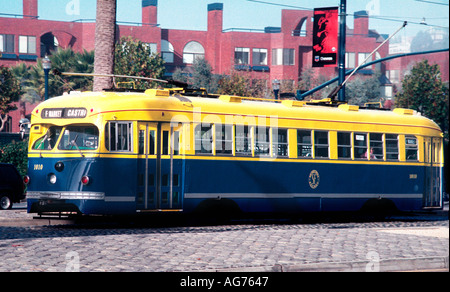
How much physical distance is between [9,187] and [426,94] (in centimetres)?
4644

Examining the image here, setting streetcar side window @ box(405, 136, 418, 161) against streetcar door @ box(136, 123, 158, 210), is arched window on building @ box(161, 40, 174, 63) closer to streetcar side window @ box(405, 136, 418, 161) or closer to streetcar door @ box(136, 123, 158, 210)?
streetcar side window @ box(405, 136, 418, 161)

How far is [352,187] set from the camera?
21406mm

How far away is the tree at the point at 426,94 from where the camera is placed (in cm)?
6419

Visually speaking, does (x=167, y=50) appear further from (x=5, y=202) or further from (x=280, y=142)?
(x=280, y=142)

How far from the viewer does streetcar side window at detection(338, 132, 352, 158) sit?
2122 cm

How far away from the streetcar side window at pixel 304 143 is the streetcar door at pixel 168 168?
382 centimetres

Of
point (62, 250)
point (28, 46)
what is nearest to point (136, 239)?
point (62, 250)

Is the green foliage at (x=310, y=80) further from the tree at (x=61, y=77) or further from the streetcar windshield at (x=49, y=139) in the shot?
the streetcar windshield at (x=49, y=139)

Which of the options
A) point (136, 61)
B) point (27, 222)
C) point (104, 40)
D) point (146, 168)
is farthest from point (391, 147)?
point (136, 61)

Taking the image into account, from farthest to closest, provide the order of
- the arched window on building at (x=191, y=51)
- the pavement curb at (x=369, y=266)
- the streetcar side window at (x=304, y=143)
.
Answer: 1. the arched window on building at (x=191, y=51)
2. the streetcar side window at (x=304, y=143)
3. the pavement curb at (x=369, y=266)

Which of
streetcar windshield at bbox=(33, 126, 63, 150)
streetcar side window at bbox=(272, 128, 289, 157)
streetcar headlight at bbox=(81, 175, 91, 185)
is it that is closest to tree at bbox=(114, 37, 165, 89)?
streetcar side window at bbox=(272, 128, 289, 157)

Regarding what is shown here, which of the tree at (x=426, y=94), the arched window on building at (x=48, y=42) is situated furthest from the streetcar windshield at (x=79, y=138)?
the arched window on building at (x=48, y=42)

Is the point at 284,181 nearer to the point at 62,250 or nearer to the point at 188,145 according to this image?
the point at 188,145

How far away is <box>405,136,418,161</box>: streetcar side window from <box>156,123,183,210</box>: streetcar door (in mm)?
7997
